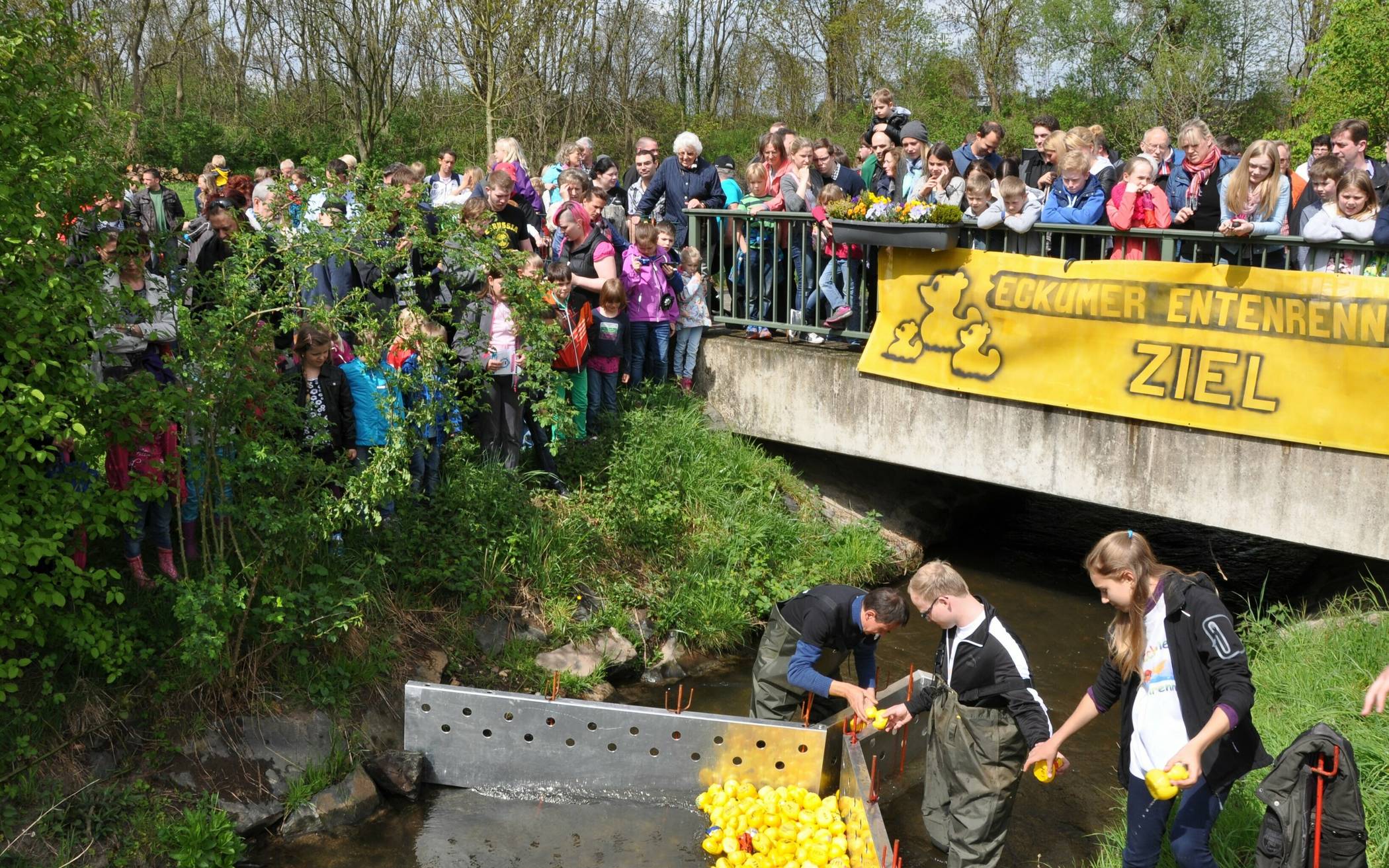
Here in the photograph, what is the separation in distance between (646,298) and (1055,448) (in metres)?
3.77

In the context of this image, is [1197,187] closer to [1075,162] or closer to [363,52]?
[1075,162]

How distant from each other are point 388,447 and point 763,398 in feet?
15.4

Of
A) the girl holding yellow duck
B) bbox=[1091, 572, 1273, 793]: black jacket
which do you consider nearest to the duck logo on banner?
the girl holding yellow duck

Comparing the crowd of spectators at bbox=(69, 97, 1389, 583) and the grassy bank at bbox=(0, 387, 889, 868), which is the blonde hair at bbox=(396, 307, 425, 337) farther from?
the grassy bank at bbox=(0, 387, 889, 868)

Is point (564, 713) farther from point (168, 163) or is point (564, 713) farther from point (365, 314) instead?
point (168, 163)

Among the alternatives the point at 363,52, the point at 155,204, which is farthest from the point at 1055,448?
the point at 363,52

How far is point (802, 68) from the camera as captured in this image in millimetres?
31922

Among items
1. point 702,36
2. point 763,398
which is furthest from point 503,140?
point 702,36

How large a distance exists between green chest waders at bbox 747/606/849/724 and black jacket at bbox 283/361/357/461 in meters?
3.02

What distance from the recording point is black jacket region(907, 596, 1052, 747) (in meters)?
5.45

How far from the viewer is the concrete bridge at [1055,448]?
26.0 ft

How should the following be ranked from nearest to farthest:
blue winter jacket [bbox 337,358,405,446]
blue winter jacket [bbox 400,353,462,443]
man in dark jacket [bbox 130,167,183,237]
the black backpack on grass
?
the black backpack on grass
blue winter jacket [bbox 400,353,462,443]
blue winter jacket [bbox 337,358,405,446]
man in dark jacket [bbox 130,167,183,237]

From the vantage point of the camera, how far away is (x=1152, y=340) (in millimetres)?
8461

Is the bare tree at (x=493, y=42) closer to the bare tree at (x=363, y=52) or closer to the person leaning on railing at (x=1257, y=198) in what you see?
the bare tree at (x=363, y=52)
